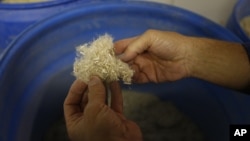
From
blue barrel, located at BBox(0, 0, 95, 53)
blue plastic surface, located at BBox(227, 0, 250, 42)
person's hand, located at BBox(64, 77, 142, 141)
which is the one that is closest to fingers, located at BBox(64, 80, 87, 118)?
person's hand, located at BBox(64, 77, 142, 141)

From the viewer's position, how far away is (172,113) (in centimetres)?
68

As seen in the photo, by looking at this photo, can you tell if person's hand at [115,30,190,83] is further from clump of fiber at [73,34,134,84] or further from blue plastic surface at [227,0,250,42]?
blue plastic surface at [227,0,250,42]

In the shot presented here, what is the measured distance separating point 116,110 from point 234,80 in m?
0.21

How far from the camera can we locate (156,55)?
58cm

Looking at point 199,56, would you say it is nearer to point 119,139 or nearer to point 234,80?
point 234,80

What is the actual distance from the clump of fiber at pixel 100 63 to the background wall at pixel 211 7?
0.43m

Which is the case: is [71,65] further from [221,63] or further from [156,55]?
[221,63]

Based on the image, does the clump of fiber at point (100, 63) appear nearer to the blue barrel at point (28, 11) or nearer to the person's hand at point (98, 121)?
the person's hand at point (98, 121)

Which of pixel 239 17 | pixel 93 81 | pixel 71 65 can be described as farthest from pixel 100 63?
pixel 239 17

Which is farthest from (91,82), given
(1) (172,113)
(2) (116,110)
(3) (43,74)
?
(1) (172,113)

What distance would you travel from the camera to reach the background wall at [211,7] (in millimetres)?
897

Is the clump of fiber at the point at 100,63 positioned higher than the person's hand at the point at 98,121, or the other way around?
Result: the clump of fiber at the point at 100,63

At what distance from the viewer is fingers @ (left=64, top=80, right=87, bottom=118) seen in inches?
19.0

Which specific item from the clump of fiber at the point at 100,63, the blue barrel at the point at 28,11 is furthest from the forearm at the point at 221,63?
the blue barrel at the point at 28,11
